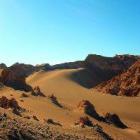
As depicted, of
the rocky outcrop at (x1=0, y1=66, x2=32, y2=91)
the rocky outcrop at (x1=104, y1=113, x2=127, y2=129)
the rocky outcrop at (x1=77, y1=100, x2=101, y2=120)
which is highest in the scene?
the rocky outcrop at (x1=0, y1=66, x2=32, y2=91)

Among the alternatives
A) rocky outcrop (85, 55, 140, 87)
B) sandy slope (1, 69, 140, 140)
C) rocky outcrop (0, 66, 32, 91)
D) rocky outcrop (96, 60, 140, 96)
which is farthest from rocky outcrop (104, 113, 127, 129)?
rocky outcrop (85, 55, 140, 87)

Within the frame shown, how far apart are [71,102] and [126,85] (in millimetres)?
12856

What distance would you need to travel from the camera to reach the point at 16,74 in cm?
4731

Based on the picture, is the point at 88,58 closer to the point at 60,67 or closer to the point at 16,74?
the point at 60,67

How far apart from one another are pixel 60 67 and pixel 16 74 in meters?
40.2

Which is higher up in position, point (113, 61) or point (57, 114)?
point (113, 61)

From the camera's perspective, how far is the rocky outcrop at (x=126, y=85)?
55969 millimetres

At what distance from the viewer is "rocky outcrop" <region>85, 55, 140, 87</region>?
8175 cm

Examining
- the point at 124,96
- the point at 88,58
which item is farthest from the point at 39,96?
the point at 88,58

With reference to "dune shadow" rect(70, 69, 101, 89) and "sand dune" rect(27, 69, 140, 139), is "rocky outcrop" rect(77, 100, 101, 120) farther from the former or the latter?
"dune shadow" rect(70, 69, 101, 89)

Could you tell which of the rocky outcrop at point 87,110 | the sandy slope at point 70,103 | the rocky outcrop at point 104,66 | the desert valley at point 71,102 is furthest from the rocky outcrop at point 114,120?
Result: the rocky outcrop at point 104,66

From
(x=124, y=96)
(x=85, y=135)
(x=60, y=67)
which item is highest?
(x=60, y=67)

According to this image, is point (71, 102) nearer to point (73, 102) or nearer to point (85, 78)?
point (73, 102)

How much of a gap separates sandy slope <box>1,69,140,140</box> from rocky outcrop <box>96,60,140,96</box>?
9.38 ft
